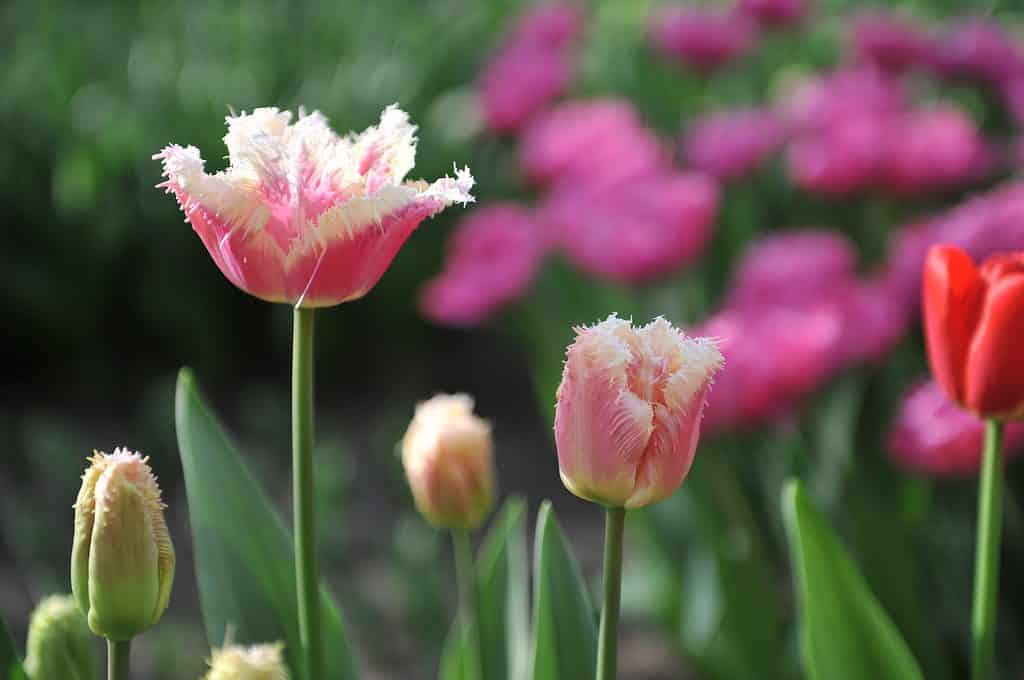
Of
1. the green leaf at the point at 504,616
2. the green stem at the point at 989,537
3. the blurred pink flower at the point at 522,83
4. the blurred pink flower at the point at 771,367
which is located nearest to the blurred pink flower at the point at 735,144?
the blurred pink flower at the point at 522,83

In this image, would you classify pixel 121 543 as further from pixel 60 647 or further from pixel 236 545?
pixel 236 545

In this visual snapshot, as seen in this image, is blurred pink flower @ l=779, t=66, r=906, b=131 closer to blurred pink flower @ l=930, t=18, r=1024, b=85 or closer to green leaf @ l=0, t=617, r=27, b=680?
blurred pink flower @ l=930, t=18, r=1024, b=85

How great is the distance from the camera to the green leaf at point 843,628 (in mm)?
649

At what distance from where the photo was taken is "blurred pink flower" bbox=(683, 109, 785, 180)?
1.56 metres

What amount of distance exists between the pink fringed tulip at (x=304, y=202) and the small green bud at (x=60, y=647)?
0.47ft

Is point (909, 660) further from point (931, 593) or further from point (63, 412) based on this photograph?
point (63, 412)

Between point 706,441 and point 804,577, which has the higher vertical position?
point 706,441

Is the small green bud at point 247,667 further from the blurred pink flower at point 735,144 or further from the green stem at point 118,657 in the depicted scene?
the blurred pink flower at point 735,144

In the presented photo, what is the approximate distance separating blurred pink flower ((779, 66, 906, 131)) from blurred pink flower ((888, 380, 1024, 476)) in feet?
1.76

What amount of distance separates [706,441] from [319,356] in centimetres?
125

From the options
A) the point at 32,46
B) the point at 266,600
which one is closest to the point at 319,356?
the point at 32,46

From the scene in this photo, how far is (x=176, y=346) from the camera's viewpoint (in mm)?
2252

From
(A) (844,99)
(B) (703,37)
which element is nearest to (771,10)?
(B) (703,37)

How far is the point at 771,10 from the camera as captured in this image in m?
1.89
